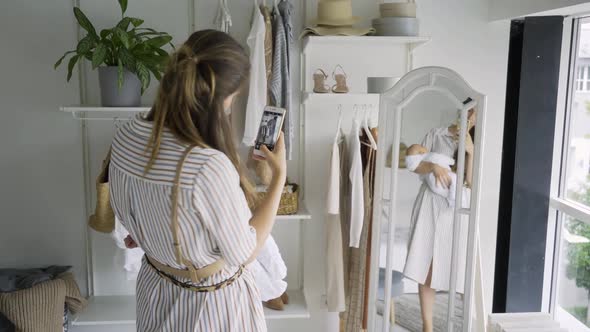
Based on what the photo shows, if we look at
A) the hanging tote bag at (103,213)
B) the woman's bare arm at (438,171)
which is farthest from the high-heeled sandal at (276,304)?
the woman's bare arm at (438,171)

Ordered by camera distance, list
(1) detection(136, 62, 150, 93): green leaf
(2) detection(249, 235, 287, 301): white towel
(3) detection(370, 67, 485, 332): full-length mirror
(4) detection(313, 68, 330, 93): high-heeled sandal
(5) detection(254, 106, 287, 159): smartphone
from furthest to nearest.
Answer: (4) detection(313, 68, 330, 93): high-heeled sandal < (1) detection(136, 62, 150, 93): green leaf < (3) detection(370, 67, 485, 332): full-length mirror < (2) detection(249, 235, 287, 301): white towel < (5) detection(254, 106, 287, 159): smartphone

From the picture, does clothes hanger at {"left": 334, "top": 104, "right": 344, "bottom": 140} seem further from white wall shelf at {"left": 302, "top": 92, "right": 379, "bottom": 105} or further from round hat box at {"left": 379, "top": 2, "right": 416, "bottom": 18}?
round hat box at {"left": 379, "top": 2, "right": 416, "bottom": 18}

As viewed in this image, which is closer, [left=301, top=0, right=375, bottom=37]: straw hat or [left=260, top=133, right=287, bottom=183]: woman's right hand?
[left=260, top=133, right=287, bottom=183]: woman's right hand

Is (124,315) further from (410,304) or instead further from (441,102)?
(441,102)

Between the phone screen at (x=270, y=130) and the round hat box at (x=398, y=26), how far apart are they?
3.25ft

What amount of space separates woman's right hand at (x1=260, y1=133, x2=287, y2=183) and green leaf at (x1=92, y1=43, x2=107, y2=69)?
40.4 inches

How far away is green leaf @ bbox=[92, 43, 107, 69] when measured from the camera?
224 centimetres

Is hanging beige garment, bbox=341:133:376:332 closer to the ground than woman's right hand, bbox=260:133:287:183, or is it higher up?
closer to the ground

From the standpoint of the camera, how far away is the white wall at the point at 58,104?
8.54ft

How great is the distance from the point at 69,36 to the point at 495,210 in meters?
2.27

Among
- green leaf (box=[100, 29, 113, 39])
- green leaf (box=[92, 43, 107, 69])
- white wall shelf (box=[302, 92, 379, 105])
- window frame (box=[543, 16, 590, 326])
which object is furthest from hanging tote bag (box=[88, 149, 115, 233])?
window frame (box=[543, 16, 590, 326])

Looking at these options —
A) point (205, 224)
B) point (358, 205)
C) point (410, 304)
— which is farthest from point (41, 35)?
point (410, 304)

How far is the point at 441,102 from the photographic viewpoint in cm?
223

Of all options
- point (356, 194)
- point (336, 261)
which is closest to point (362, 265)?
point (336, 261)
